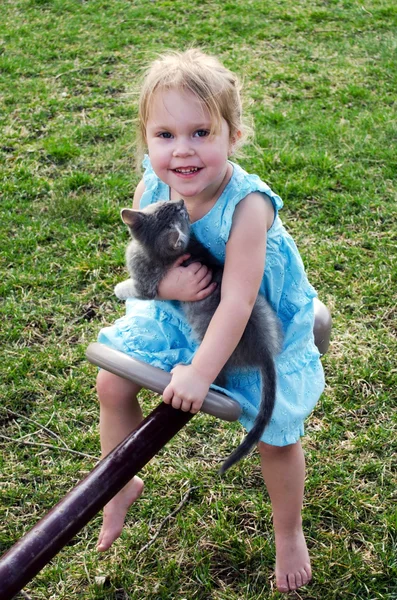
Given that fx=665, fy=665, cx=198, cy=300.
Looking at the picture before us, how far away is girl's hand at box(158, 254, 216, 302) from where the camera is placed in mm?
2186

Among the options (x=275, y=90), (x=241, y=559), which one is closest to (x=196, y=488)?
(x=241, y=559)

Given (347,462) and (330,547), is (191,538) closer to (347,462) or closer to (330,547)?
(330,547)

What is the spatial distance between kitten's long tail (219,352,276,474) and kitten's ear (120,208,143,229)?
2.00 ft

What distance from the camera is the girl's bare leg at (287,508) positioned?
2.37 m

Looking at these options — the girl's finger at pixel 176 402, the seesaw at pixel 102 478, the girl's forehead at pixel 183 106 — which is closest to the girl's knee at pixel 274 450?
the seesaw at pixel 102 478

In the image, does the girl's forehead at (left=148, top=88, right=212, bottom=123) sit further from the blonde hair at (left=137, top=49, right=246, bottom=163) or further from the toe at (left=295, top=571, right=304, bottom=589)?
the toe at (left=295, top=571, right=304, bottom=589)

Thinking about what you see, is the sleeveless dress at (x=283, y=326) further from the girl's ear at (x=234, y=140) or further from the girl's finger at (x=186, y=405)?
the girl's finger at (x=186, y=405)

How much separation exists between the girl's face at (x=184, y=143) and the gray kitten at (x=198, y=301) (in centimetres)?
10

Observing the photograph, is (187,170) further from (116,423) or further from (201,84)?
(116,423)

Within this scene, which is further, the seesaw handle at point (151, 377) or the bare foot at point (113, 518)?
the bare foot at point (113, 518)

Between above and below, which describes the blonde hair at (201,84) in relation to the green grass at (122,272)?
above

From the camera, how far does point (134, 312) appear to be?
2.51 meters

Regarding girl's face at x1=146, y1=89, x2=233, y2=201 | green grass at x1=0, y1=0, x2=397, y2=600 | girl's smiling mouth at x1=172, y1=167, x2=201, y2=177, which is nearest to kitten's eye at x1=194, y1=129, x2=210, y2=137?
girl's face at x1=146, y1=89, x2=233, y2=201

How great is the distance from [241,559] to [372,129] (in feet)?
12.5
